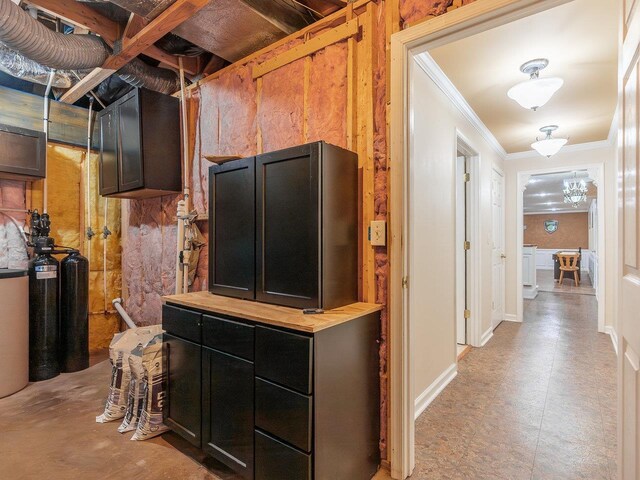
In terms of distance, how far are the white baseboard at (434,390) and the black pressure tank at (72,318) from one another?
10.4 ft

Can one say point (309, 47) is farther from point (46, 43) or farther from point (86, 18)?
point (46, 43)

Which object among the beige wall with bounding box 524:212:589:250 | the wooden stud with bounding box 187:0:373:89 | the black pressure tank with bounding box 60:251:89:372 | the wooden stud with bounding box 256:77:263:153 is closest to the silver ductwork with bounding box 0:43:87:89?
the wooden stud with bounding box 187:0:373:89

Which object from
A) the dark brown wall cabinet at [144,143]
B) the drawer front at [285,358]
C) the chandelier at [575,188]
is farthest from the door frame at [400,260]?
the chandelier at [575,188]

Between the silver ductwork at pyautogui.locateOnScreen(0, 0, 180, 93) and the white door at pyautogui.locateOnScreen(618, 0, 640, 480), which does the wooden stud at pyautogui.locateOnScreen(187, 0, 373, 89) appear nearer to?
the silver ductwork at pyautogui.locateOnScreen(0, 0, 180, 93)

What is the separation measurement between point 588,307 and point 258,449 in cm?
697

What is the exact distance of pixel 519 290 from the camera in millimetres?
5109

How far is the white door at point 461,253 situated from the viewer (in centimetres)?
386

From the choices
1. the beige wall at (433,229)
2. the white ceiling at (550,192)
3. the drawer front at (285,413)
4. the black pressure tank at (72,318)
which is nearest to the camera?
the drawer front at (285,413)

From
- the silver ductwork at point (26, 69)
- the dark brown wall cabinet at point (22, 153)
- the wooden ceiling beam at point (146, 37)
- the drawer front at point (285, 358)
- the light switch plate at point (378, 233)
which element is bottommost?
the drawer front at point (285, 358)

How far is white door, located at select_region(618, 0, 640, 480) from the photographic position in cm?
105

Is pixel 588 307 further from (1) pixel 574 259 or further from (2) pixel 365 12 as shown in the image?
(2) pixel 365 12

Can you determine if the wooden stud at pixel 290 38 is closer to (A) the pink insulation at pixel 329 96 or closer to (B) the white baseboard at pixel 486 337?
(A) the pink insulation at pixel 329 96

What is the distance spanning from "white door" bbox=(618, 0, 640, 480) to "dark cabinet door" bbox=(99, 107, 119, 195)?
11.6 ft

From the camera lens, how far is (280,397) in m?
1.49
